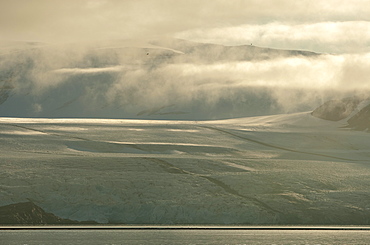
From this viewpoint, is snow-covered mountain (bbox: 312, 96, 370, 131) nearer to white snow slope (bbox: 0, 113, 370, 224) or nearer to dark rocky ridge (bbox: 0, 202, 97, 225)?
white snow slope (bbox: 0, 113, 370, 224)

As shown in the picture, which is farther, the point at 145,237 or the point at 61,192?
the point at 61,192

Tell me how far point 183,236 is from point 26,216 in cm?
1436

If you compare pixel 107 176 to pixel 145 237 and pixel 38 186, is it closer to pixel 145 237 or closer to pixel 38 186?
pixel 38 186

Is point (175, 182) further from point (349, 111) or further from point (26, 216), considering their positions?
point (349, 111)

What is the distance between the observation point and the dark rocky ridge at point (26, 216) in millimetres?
54312

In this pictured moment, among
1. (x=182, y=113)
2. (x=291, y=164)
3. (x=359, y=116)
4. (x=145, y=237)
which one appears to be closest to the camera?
(x=145, y=237)

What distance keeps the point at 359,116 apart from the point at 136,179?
77394 millimetres

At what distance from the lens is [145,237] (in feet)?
158

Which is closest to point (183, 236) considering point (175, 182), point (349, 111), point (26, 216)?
point (26, 216)

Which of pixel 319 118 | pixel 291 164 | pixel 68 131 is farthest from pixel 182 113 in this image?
pixel 291 164

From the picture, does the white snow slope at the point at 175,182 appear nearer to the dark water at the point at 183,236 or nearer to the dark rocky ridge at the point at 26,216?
the dark rocky ridge at the point at 26,216

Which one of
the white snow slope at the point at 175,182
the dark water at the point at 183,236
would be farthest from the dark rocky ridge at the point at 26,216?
the dark water at the point at 183,236

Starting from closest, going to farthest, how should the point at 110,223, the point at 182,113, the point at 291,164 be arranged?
the point at 110,223, the point at 291,164, the point at 182,113

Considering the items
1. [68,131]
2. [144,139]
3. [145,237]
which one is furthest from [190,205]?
[68,131]
